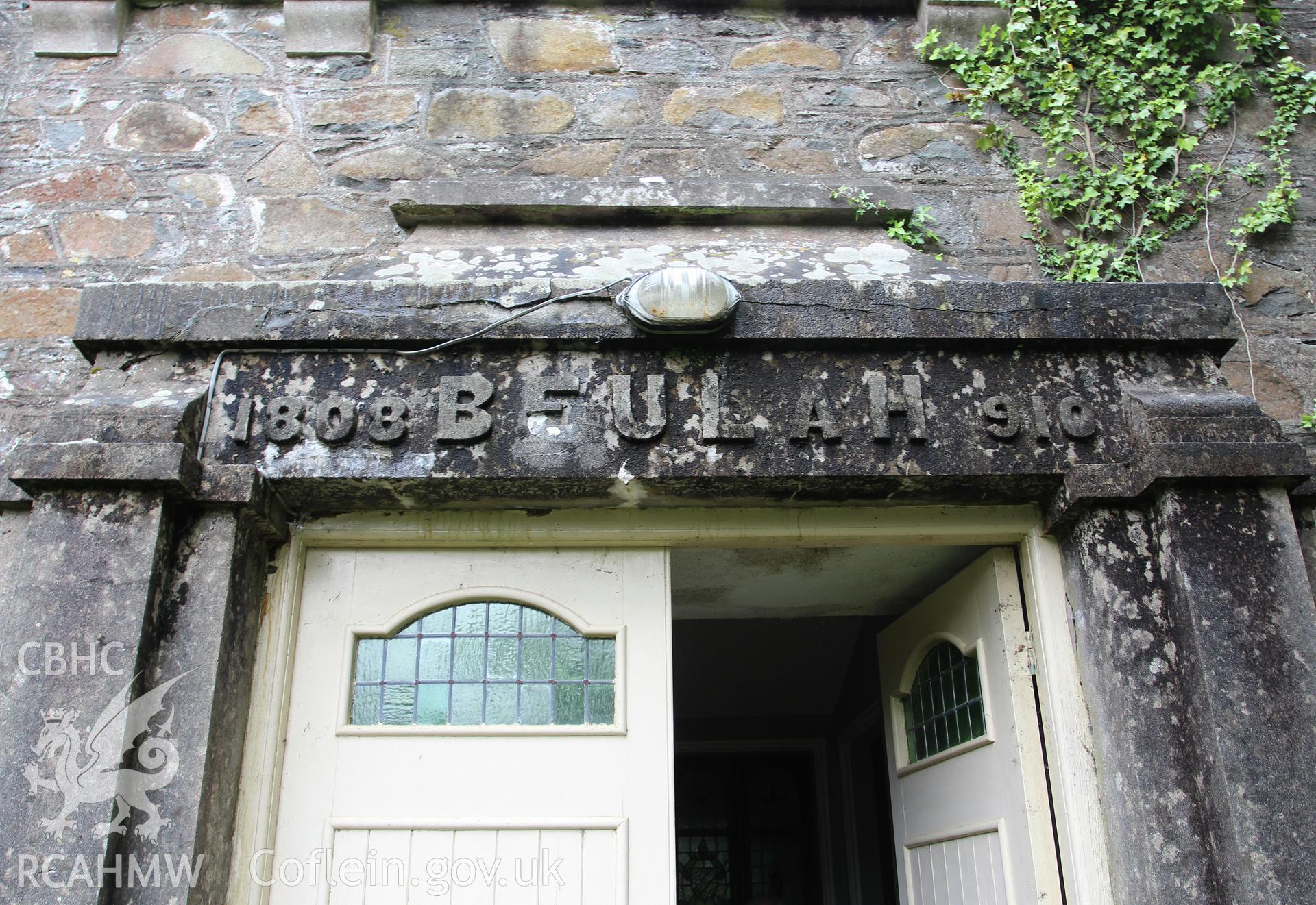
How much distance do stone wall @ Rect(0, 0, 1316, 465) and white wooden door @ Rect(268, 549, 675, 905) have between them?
921mm

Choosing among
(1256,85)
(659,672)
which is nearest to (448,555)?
(659,672)

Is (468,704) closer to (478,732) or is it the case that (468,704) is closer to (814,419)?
(478,732)

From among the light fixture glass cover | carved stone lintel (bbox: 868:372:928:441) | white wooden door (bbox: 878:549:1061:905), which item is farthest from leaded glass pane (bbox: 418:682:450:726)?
white wooden door (bbox: 878:549:1061:905)

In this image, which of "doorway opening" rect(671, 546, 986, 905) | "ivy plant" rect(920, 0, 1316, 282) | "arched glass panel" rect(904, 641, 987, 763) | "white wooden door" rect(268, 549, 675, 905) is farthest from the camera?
"doorway opening" rect(671, 546, 986, 905)

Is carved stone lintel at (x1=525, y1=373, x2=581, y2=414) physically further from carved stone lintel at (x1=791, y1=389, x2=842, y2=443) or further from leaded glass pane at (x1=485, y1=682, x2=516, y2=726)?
leaded glass pane at (x1=485, y1=682, x2=516, y2=726)

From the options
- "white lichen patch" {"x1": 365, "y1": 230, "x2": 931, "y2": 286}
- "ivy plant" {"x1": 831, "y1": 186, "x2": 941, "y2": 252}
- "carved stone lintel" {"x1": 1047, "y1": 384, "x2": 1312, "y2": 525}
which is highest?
"ivy plant" {"x1": 831, "y1": 186, "x2": 941, "y2": 252}

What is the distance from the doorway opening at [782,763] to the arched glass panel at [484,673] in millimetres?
1324

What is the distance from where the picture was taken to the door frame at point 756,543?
2361 millimetres

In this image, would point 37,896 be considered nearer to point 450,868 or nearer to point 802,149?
point 450,868

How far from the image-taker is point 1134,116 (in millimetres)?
3043

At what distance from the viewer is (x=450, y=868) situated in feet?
7.55

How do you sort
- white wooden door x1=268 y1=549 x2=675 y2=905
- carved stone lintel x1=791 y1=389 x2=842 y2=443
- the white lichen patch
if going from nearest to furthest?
white wooden door x1=268 y1=549 x2=675 y2=905 → carved stone lintel x1=791 y1=389 x2=842 y2=443 → the white lichen patch

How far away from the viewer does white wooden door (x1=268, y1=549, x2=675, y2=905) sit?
2307 mm

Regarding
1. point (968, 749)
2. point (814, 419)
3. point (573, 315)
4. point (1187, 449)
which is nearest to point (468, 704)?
point (573, 315)
